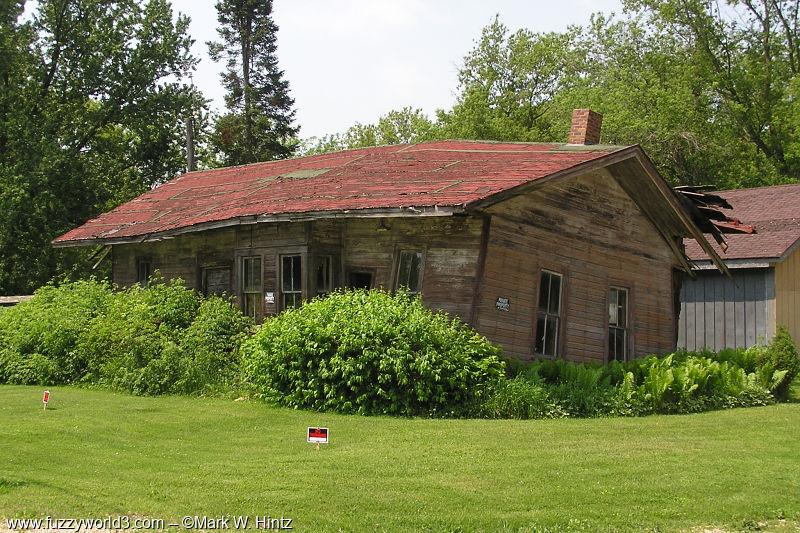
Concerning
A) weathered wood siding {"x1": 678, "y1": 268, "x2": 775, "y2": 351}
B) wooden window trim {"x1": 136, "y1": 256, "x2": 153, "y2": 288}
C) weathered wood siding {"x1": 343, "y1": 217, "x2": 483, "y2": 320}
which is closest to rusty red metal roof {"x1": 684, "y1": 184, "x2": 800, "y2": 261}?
weathered wood siding {"x1": 678, "y1": 268, "x2": 775, "y2": 351}

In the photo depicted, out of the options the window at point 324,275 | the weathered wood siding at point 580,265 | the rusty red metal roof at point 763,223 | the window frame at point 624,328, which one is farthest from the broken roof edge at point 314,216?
A: the rusty red metal roof at point 763,223

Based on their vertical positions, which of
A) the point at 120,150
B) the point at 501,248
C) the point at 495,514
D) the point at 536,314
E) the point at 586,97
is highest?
the point at 586,97

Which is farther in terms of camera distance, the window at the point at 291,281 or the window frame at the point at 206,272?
the window frame at the point at 206,272

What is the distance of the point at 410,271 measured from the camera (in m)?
19.0

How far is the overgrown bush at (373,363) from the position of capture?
15289 millimetres

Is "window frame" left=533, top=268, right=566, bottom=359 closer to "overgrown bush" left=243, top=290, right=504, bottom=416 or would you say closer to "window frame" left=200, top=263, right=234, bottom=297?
"overgrown bush" left=243, top=290, right=504, bottom=416

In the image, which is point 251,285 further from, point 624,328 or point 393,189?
point 624,328

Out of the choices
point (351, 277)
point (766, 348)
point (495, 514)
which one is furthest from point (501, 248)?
point (495, 514)

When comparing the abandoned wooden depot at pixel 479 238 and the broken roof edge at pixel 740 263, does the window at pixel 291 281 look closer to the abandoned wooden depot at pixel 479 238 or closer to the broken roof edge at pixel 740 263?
the abandoned wooden depot at pixel 479 238

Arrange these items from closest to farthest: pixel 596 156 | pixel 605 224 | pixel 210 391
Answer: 1. pixel 210 391
2. pixel 596 156
3. pixel 605 224

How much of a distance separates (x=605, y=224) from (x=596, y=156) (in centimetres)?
229

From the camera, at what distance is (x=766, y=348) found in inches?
856

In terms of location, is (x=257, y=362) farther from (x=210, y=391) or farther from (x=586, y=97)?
(x=586, y=97)

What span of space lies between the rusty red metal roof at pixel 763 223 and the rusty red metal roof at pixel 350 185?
21.9ft
